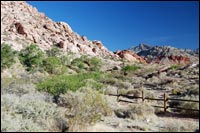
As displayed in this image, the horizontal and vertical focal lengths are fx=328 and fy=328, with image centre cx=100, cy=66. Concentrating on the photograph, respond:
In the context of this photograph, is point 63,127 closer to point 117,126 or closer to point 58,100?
point 117,126

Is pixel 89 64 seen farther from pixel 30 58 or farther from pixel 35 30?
pixel 35 30

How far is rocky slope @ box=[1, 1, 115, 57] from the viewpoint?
8306 cm

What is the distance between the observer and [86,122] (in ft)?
37.5

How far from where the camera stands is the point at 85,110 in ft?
39.7

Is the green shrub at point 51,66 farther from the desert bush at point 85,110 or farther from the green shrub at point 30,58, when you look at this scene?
the desert bush at point 85,110

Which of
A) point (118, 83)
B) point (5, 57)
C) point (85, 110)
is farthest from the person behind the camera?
point (118, 83)

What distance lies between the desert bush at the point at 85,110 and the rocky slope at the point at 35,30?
62.5 meters

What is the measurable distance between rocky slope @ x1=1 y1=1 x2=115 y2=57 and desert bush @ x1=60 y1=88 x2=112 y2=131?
62.5m

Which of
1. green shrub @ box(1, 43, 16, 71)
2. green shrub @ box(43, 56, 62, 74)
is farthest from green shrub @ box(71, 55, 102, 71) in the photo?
green shrub @ box(1, 43, 16, 71)

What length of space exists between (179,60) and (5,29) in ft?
243

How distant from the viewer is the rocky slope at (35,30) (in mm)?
83062

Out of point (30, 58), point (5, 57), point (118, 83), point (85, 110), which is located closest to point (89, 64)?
point (30, 58)

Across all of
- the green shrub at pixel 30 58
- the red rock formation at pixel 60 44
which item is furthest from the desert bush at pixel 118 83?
the red rock formation at pixel 60 44

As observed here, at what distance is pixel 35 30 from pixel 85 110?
266 feet
